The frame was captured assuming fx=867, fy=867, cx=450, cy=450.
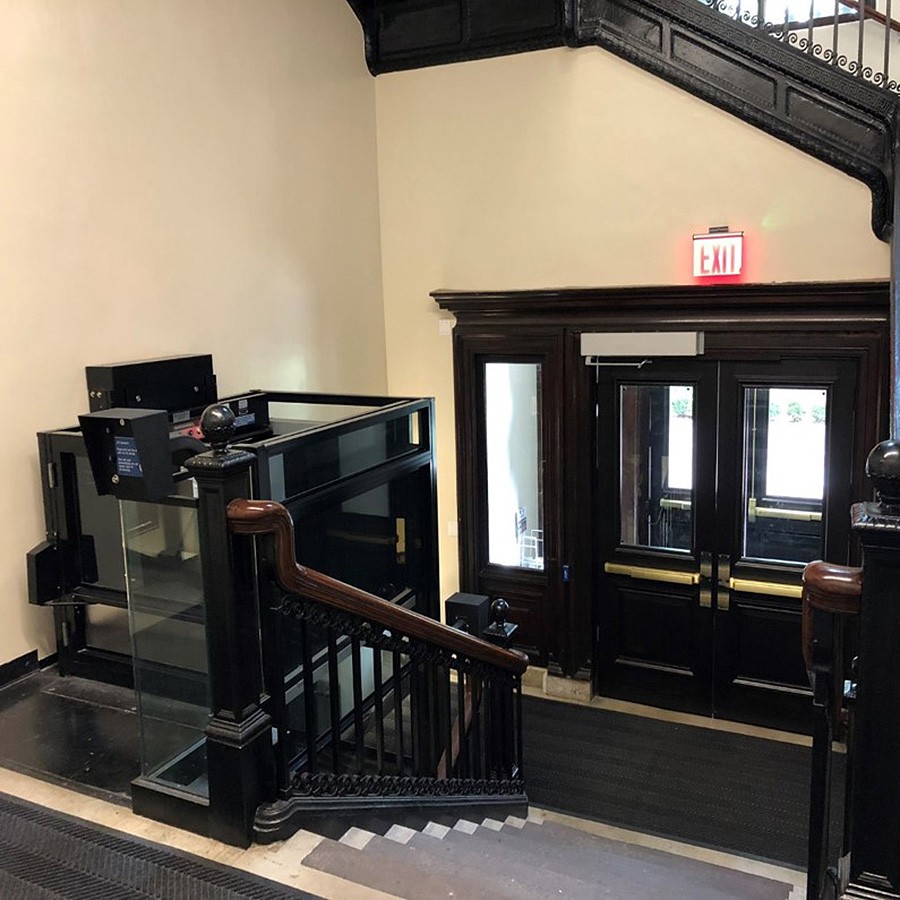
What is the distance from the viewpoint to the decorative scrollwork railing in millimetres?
4289

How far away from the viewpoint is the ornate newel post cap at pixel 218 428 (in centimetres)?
224

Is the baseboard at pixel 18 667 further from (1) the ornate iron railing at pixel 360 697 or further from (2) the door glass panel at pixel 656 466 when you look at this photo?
(2) the door glass panel at pixel 656 466

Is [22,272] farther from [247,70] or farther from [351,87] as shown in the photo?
[351,87]

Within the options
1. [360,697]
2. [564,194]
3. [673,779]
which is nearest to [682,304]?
[564,194]

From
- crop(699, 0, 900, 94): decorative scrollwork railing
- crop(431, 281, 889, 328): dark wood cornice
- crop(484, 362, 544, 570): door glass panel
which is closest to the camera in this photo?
crop(699, 0, 900, 94): decorative scrollwork railing

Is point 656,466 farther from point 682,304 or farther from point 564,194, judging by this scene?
point 564,194

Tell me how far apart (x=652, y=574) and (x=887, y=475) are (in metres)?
4.09

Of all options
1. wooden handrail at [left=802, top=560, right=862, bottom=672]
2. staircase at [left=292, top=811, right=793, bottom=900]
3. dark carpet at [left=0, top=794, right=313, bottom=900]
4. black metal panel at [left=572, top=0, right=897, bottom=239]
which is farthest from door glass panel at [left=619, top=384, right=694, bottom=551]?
dark carpet at [left=0, top=794, right=313, bottom=900]

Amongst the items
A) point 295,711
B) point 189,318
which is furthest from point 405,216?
point 295,711

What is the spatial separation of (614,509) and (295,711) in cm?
299

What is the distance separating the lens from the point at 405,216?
18.8ft

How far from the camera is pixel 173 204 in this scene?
407 centimetres

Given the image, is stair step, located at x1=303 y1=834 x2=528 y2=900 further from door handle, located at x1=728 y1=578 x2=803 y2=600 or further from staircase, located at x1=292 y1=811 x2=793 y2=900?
door handle, located at x1=728 y1=578 x2=803 y2=600

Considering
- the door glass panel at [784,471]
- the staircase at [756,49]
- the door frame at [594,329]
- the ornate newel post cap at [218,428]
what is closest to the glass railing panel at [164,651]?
the ornate newel post cap at [218,428]
